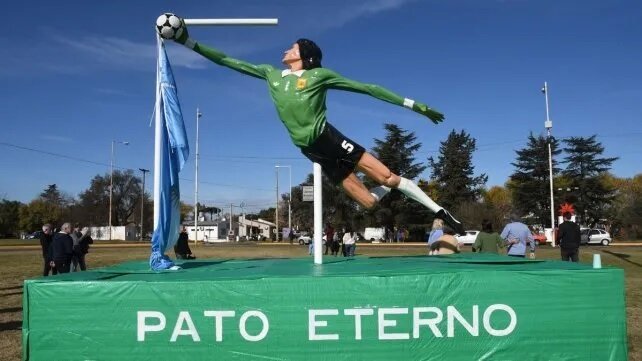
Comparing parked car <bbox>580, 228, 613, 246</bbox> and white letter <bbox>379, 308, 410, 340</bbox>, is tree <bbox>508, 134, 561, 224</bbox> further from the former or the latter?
white letter <bbox>379, 308, 410, 340</bbox>

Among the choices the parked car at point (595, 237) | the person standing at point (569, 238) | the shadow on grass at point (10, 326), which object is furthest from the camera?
the parked car at point (595, 237)

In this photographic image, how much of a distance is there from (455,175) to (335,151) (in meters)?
54.7

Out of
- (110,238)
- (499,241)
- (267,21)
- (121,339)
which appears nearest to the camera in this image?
(121,339)

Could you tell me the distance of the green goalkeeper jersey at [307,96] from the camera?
5.66m

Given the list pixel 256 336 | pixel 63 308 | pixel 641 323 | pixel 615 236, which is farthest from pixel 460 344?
pixel 615 236

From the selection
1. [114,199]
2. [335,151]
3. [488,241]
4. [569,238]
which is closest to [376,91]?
[335,151]

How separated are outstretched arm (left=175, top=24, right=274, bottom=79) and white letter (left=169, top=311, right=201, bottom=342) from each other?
2.91m

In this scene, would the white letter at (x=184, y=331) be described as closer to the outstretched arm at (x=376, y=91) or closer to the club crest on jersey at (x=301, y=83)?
the club crest on jersey at (x=301, y=83)

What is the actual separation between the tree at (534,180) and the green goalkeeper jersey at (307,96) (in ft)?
187

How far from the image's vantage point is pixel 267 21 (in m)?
6.20

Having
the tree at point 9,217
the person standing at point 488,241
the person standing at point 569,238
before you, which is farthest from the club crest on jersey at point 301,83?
the tree at point 9,217

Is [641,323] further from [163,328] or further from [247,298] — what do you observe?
[163,328]

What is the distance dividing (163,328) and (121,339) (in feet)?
1.09

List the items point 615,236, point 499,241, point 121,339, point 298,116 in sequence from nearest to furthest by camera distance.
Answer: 1. point 121,339
2. point 298,116
3. point 499,241
4. point 615,236
